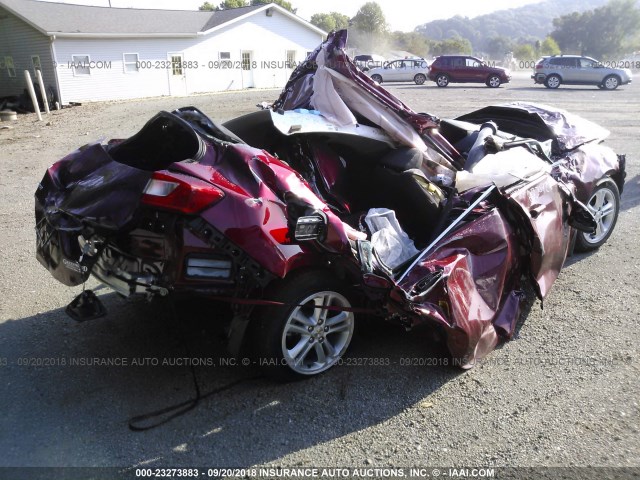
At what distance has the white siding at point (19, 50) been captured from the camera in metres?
24.1

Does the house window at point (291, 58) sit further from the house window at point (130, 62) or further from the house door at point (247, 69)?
the house window at point (130, 62)

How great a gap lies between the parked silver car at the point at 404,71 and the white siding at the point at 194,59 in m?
4.81

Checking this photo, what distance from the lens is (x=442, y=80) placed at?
30.9 meters

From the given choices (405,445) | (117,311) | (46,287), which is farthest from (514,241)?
(46,287)

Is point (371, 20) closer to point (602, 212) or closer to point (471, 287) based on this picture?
point (602, 212)

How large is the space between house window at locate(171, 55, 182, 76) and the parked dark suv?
14250 mm

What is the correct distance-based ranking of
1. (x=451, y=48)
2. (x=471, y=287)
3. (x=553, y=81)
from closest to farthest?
(x=471, y=287) < (x=553, y=81) < (x=451, y=48)

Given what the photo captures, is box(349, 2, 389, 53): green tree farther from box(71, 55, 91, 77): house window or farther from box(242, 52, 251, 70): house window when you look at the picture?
box(71, 55, 91, 77): house window

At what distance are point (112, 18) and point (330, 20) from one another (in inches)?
1796

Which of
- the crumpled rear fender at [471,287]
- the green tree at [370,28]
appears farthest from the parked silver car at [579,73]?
the green tree at [370,28]

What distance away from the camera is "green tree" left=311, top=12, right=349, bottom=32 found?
224 feet

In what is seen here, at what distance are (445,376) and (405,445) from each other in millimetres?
771

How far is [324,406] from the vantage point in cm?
321

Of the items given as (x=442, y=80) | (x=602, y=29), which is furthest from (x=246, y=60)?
(x=602, y=29)
